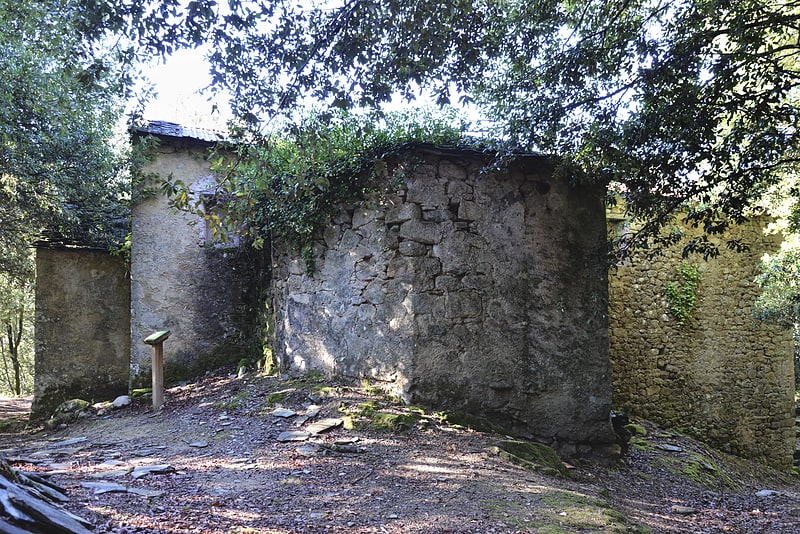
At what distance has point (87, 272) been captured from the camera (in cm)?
975

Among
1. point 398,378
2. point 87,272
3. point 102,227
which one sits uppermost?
point 102,227

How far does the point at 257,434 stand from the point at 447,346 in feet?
7.25

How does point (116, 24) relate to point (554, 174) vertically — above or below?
above

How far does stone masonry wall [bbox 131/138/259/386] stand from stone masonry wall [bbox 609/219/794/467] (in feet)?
21.3

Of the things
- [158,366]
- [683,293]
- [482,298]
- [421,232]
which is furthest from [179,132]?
[683,293]

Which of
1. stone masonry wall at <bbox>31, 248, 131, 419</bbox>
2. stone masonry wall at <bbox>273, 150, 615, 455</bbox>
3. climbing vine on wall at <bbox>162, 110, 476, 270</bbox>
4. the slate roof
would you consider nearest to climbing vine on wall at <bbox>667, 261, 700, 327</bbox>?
stone masonry wall at <bbox>273, 150, 615, 455</bbox>

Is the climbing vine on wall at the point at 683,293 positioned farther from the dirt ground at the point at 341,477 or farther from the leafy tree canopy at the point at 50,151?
the leafy tree canopy at the point at 50,151

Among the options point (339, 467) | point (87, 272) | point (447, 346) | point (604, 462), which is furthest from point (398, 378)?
point (87, 272)

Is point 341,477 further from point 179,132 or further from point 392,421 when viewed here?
point 179,132

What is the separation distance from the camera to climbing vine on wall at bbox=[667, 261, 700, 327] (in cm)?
943

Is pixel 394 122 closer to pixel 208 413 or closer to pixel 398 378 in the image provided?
pixel 398 378

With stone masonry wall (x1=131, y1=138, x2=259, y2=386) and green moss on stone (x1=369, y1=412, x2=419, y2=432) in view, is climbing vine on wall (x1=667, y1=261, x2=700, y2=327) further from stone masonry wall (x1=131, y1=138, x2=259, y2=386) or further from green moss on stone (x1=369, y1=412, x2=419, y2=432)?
stone masonry wall (x1=131, y1=138, x2=259, y2=386)

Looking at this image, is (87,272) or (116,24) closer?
(116,24)

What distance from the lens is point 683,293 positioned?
9492 mm
